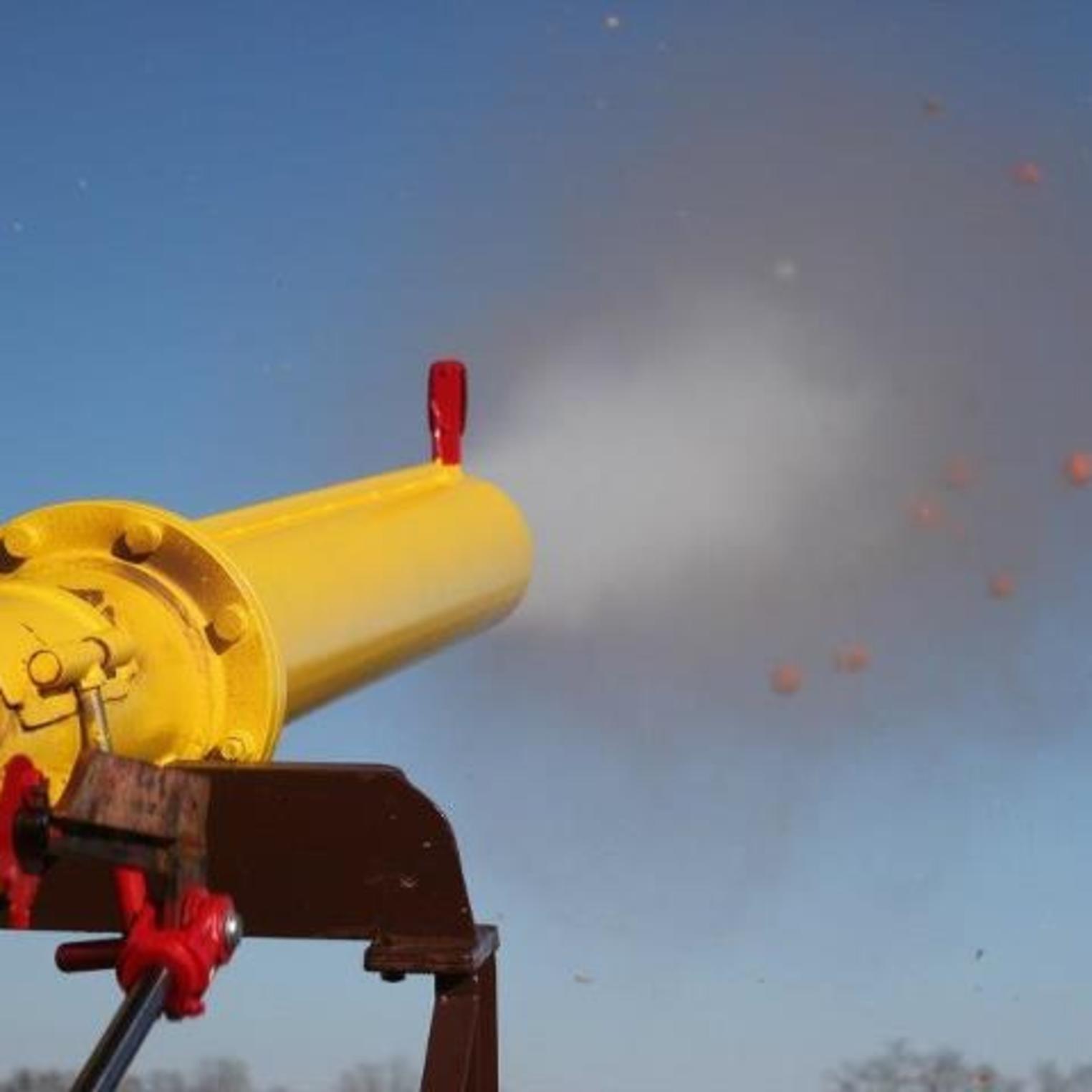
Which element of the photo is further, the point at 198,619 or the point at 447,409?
the point at 447,409

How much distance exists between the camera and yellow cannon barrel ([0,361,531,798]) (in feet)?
13.9

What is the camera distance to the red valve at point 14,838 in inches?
137

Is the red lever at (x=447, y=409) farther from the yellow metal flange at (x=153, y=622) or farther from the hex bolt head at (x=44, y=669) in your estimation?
the hex bolt head at (x=44, y=669)

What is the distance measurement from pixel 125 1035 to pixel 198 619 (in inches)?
63.6

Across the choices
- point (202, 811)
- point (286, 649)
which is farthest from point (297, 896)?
point (202, 811)

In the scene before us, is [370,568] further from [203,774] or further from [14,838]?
[14,838]

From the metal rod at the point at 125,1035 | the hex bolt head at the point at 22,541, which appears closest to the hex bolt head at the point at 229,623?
the hex bolt head at the point at 22,541

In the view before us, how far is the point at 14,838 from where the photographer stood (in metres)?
3.50

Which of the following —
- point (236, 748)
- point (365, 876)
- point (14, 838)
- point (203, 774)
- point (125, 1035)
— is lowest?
point (125, 1035)

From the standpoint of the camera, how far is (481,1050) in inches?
201

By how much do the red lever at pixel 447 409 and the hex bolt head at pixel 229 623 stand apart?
3.07m

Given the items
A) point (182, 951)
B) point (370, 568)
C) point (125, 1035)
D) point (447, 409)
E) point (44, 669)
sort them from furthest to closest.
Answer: point (447, 409), point (370, 568), point (44, 669), point (182, 951), point (125, 1035)

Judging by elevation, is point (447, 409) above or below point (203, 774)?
above

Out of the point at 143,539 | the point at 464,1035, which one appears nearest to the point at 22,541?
the point at 143,539
